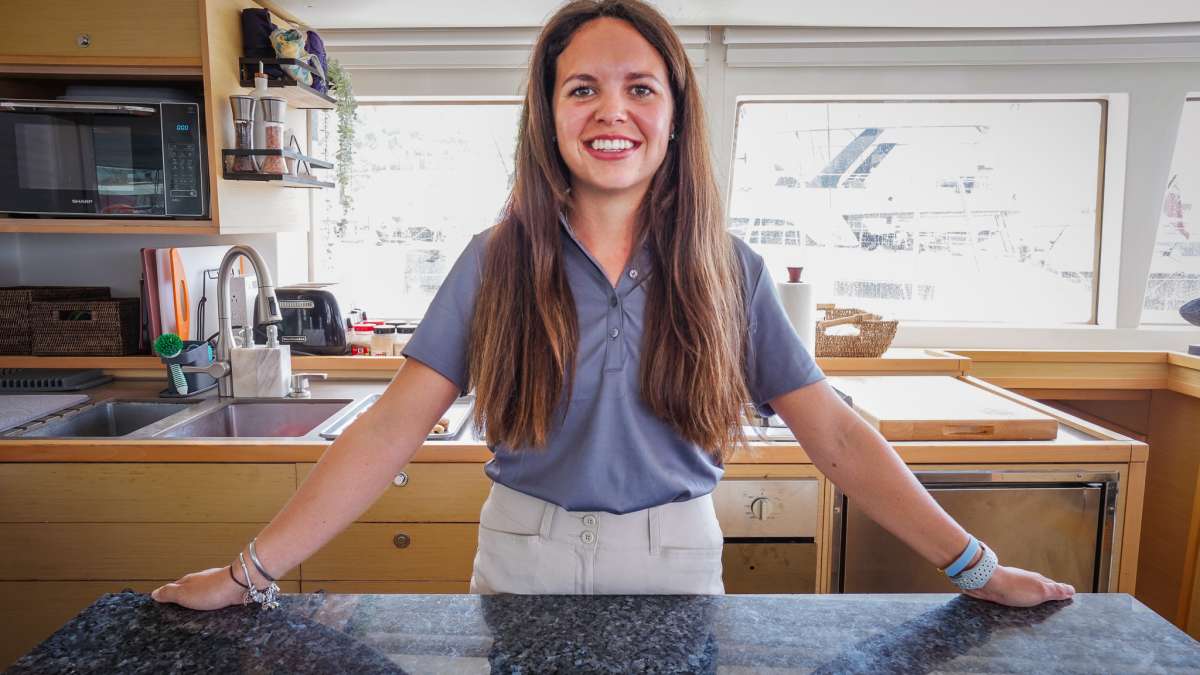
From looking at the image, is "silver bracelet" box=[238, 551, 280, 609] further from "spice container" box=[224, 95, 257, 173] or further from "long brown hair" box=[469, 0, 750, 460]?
"spice container" box=[224, 95, 257, 173]

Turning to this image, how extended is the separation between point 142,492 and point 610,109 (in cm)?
145

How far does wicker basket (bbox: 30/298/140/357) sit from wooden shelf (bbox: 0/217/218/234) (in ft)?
1.07

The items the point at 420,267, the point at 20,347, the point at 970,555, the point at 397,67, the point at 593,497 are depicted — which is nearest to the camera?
the point at 970,555

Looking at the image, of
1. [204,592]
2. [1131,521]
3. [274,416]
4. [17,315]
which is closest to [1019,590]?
[204,592]

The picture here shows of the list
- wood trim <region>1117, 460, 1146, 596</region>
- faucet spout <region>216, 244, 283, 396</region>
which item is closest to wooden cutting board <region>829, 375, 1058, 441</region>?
wood trim <region>1117, 460, 1146, 596</region>

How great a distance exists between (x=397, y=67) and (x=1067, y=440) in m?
2.33

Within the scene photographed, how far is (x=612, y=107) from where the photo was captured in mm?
1090

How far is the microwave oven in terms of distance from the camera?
6.69 ft

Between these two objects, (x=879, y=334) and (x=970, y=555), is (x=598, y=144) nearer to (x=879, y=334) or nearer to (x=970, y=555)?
(x=970, y=555)

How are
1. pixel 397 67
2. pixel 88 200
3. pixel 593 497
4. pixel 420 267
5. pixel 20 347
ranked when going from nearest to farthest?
pixel 593 497
pixel 88 200
pixel 20 347
pixel 397 67
pixel 420 267

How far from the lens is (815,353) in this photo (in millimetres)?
2559

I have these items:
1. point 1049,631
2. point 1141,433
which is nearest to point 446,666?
point 1049,631

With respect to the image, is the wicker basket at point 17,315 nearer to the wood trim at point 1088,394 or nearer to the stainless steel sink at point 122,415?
the stainless steel sink at point 122,415

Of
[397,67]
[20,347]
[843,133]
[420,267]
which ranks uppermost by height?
[397,67]
